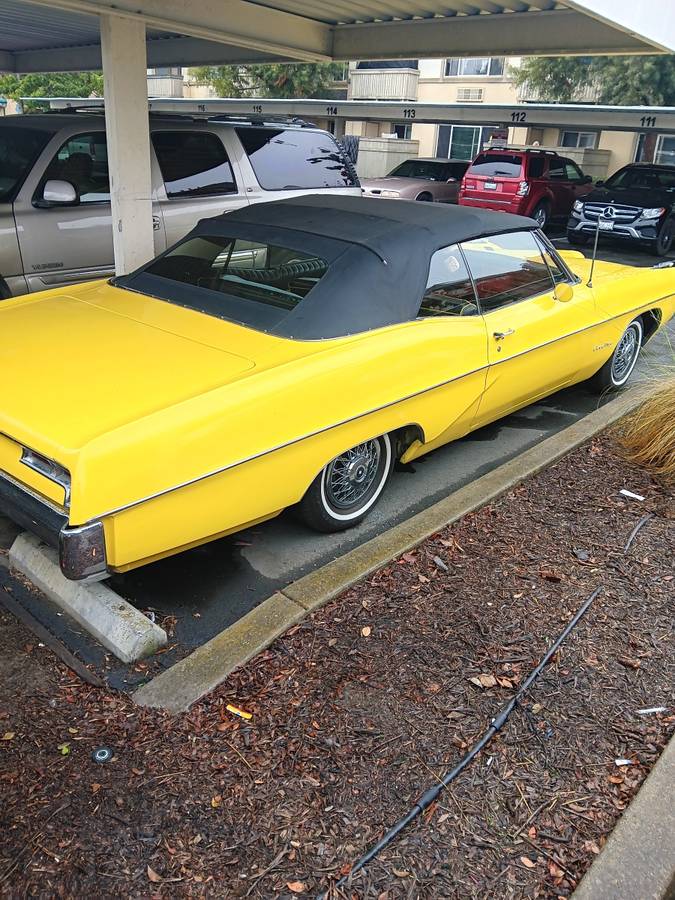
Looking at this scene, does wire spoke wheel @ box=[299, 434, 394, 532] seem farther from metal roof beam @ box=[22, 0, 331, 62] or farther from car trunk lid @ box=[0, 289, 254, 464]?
metal roof beam @ box=[22, 0, 331, 62]

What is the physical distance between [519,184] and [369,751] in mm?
14969

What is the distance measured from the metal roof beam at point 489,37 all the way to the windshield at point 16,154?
386cm

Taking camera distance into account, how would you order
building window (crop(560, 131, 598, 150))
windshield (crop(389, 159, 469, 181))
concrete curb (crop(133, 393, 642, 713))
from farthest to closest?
1. building window (crop(560, 131, 598, 150))
2. windshield (crop(389, 159, 469, 181))
3. concrete curb (crop(133, 393, 642, 713))

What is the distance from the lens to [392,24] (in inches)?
323

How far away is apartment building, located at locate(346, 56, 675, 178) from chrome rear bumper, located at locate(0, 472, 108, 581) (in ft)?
86.7

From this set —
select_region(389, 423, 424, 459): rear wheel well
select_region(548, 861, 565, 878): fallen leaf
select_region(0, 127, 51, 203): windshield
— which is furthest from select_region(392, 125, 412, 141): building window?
select_region(548, 861, 565, 878): fallen leaf

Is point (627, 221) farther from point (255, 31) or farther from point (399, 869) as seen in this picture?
point (399, 869)

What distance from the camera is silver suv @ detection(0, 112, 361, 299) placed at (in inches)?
253

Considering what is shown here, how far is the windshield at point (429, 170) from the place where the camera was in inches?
688

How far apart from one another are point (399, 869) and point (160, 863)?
26.9 inches

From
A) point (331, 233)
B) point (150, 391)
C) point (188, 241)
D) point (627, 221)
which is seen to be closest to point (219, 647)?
point (150, 391)

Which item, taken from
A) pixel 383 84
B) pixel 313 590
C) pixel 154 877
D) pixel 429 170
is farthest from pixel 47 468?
pixel 383 84

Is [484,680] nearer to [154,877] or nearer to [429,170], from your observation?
[154,877]

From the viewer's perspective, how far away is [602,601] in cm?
341
